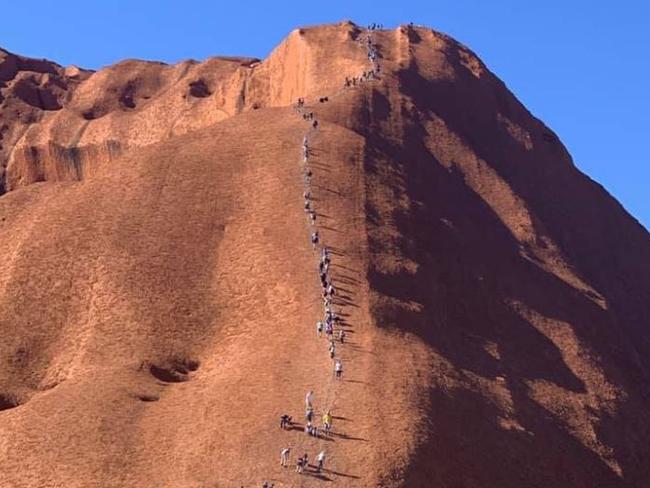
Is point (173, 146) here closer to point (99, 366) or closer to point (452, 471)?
point (99, 366)

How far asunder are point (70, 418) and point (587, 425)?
87.8 feet

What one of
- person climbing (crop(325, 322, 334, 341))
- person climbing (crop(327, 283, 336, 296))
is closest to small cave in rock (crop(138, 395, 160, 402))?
person climbing (crop(325, 322, 334, 341))

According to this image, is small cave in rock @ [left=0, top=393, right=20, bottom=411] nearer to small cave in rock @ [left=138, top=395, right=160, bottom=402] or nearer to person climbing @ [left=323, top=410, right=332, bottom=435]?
small cave in rock @ [left=138, top=395, right=160, bottom=402]

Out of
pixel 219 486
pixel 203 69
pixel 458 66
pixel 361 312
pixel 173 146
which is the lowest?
pixel 219 486

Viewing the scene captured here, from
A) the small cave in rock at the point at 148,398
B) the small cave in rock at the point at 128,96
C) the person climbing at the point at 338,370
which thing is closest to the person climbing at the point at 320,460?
the person climbing at the point at 338,370

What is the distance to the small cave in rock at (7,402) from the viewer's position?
177 ft

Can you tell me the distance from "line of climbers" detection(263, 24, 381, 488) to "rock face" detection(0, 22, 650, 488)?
0.41 metres

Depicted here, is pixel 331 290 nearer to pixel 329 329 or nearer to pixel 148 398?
pixel 329 329

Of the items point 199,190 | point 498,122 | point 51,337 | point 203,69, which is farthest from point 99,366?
point 203,69

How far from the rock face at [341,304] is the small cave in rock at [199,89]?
13.1 metres

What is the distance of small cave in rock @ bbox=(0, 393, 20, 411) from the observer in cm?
5394

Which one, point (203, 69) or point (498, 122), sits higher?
point (203, 69)

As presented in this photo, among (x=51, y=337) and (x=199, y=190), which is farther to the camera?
(x=199, y=190)

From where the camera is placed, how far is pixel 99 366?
54844 mm
